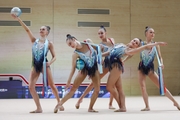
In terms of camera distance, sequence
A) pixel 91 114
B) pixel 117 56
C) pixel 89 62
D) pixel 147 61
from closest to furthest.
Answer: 1. pixel 91 114
2. pixel 89 62
3. pixel 117 56
4. pixel 147 61

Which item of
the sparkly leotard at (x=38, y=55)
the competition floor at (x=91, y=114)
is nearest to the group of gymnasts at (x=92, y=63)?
the sparkly leotard at (x=38, y=55)

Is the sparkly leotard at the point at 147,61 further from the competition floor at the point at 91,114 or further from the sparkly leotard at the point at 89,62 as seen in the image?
the sparkly leotard at the point at 89,62

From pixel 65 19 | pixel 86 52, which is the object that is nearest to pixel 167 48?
pixel 65 19

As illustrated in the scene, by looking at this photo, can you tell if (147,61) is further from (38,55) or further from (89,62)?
(38,55)

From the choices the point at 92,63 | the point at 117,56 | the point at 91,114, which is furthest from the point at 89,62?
the point at 91,114

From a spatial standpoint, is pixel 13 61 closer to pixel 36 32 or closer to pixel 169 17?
pixel 36 32

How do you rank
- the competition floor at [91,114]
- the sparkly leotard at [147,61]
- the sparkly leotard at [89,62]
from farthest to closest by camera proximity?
the sparkly leotard at [147,61] < the sparkly leotard at [89,62] < the competition floor at [91,114]

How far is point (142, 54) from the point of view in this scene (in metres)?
6.58

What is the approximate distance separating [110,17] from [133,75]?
2.47 metres

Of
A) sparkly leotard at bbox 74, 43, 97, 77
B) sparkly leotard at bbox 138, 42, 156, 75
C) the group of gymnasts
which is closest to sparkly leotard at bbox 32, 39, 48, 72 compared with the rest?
the group of gymnasts

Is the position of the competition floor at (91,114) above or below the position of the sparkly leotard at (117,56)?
below

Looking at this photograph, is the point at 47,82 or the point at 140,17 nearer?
→ the point at 47,82

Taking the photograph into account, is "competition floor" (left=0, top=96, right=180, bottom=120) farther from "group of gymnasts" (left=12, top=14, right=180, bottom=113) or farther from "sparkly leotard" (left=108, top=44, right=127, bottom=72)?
"sparkly leotard" (left=108, top=44, right=127, bottom=72)

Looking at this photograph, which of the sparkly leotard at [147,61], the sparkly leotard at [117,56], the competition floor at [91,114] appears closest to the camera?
the competition floor at [91,114]
